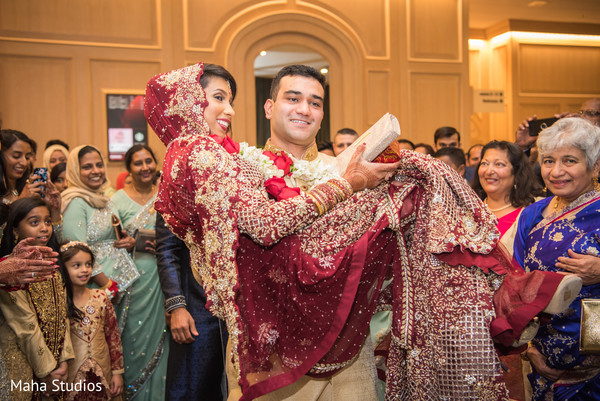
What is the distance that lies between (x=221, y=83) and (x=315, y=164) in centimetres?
48

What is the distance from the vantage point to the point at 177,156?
70.4 inches

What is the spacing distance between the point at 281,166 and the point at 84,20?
5176 millimetres

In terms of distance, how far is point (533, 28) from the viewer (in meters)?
9.64

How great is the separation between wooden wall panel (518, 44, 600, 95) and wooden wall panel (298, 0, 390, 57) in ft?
11.9

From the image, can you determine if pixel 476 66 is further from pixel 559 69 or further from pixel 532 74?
pixel 559 69

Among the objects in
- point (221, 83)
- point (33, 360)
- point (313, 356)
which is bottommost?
point (33, 360)

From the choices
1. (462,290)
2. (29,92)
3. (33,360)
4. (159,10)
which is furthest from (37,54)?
(462,290)

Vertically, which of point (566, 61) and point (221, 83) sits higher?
point (566, 61)

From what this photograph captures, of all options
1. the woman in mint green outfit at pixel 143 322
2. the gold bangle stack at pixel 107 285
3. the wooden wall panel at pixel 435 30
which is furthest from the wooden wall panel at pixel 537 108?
the gold bangle stack at pixel 107 285

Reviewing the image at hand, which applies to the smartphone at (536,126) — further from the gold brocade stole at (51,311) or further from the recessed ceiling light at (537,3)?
the recessed ceiling light at (537,3)

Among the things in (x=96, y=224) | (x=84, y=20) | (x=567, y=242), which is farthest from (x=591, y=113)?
(x=84, y=20)

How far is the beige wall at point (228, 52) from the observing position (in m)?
6.05

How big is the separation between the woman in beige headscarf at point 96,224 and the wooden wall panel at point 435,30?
4942mm

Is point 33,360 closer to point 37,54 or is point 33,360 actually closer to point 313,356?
point 313,356
